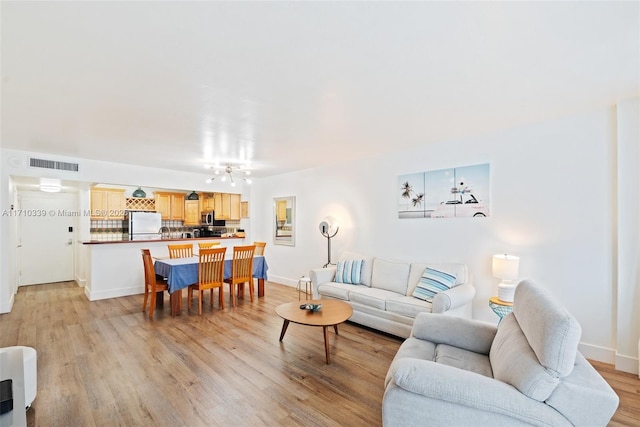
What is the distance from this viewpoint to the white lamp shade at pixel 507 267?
10.3 feet

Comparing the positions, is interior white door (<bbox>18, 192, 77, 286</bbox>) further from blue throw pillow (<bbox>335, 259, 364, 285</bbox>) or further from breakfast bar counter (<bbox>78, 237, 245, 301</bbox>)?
blue throw pillow (<bbox>335, 259, 364, 285</bbox>)

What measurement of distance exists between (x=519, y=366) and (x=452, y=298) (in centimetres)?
162

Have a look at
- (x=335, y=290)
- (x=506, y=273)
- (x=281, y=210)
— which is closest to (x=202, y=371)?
(x=335, y=290)

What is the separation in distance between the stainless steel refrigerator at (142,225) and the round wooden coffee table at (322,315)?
5.31 m

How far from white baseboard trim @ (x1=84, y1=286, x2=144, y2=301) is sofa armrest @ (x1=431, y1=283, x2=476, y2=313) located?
5.32 metres

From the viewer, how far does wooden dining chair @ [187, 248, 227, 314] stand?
14.6 ft

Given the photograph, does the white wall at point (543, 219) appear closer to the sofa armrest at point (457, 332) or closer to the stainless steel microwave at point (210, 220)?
the sofa armrest at point (457, 332)

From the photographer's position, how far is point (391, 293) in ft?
12.6

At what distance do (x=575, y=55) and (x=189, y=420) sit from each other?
3564 millimetres

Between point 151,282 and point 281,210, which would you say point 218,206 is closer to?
point 281,210

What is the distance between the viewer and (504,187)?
346 centimetres

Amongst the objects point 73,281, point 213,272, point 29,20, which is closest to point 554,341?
point 29,20

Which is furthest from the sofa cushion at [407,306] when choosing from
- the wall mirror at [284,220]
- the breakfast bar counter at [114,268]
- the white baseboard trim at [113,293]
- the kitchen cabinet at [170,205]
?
the kitchen cabinet at [170,205]

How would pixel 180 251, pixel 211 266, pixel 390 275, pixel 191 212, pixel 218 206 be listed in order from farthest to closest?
pixel 191 212, pixel 218 206, pixel 180 251, pixel 211 266, pixel 390 275
